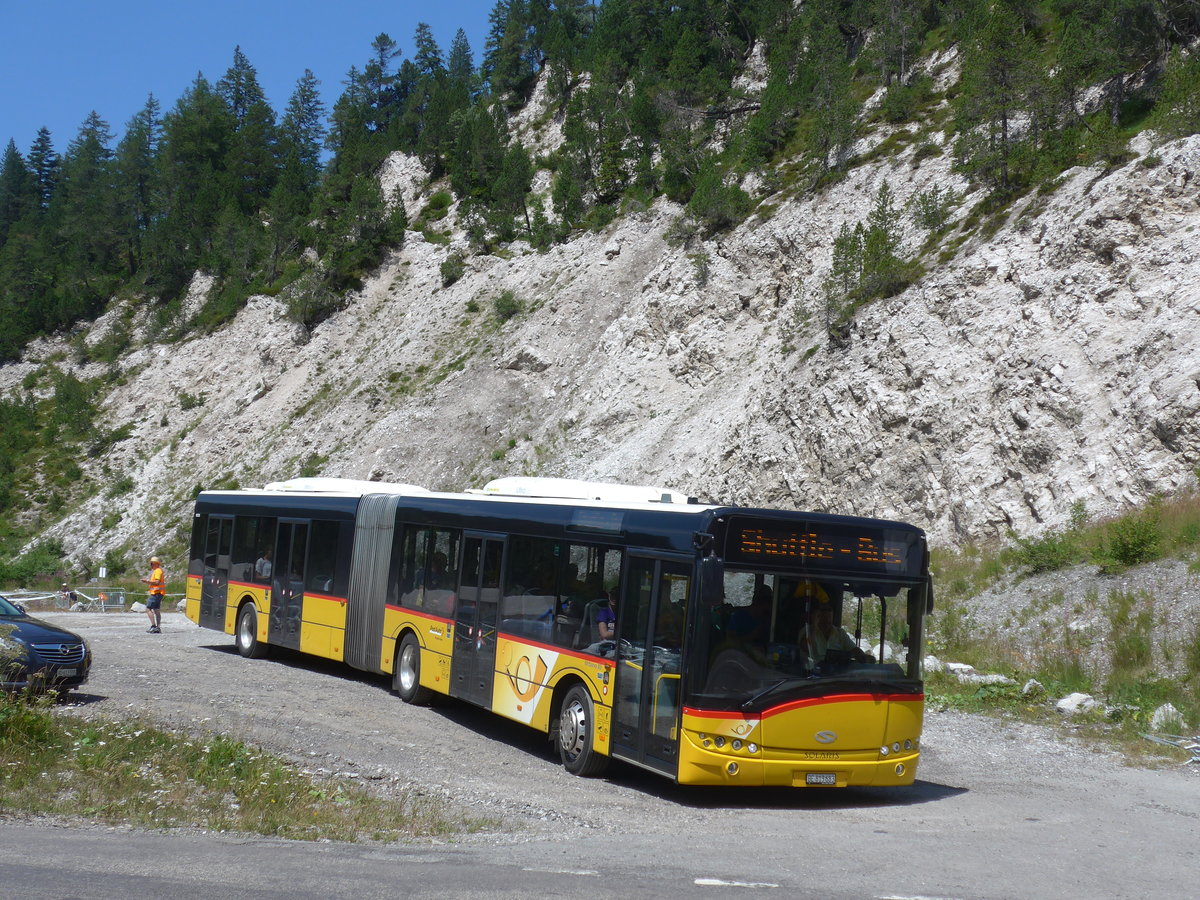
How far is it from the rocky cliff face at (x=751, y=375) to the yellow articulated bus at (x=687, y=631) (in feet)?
45.8

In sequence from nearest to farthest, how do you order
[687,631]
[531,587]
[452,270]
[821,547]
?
[687,631] → [821,547] → [531,587] → [452,270]

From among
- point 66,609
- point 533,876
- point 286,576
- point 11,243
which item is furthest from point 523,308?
point 11,243

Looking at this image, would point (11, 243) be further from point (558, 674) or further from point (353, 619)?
point (558, 674)

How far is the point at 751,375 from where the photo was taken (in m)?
33.6

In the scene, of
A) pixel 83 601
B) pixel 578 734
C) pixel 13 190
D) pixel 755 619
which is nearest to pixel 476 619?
pixel 578 734

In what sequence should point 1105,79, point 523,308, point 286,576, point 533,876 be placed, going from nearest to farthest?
1. point 533,876
2. point 286,576
3. point 1105,79
4. point 523,308

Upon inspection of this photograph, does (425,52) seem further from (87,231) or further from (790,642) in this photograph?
(790,642)

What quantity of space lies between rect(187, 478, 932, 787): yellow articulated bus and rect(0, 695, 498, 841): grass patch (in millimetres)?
2145

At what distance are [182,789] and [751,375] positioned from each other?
1057 inches

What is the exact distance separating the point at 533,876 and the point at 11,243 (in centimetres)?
10023

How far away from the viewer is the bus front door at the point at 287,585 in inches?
731

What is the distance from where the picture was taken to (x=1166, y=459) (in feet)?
68.5

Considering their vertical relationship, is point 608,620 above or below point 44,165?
below

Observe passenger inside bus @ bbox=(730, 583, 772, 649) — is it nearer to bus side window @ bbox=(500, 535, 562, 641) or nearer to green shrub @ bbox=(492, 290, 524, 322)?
bus side window @ bbox=(500, 535, 562, 641)
